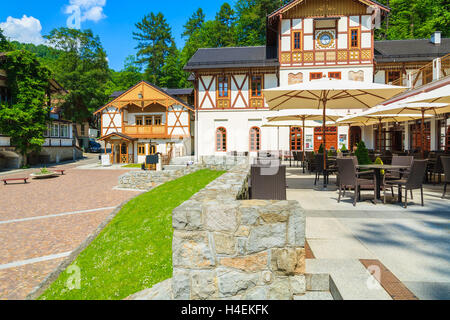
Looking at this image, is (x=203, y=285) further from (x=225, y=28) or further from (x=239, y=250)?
(x=225, y=28)

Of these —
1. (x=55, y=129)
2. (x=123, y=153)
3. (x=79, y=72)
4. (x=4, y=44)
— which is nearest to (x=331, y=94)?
(x=123, y=153)

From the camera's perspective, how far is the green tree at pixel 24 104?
822 inches

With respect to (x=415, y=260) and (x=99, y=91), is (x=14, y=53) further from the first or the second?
(x=415, y=260)

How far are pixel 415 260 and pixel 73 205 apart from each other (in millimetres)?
9552

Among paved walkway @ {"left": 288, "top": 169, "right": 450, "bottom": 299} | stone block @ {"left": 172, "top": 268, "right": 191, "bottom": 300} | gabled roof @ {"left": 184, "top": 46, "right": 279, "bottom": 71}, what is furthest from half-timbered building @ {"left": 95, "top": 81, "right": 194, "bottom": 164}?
stone block @ {"left": 172, "top": 268, "right": 191, "bottom": 300}

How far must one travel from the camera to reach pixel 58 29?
122 feet

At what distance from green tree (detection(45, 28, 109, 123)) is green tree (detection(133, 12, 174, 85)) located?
7.20 meters

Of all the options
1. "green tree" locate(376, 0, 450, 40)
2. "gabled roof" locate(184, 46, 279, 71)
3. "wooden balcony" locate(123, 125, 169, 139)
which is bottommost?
"wooden balcony" locate(123, 125, 169, 139)

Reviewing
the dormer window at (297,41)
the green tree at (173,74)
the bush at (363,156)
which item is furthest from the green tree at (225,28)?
the bush at (363,156)

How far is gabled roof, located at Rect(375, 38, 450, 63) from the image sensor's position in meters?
19.1

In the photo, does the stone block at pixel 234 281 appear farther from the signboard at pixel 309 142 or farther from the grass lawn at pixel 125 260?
the signboard at pixel 309 142

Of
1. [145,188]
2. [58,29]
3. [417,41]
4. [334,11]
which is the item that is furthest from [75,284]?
[58,29]

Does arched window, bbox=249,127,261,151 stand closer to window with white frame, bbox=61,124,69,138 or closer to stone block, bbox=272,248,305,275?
stone block, bbox=272,248,305,275

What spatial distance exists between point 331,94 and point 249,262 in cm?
574
